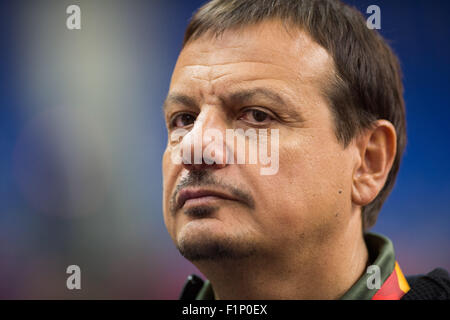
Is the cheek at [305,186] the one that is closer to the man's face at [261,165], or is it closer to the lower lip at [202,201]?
the man's face at [261,165]

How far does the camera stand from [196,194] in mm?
1718

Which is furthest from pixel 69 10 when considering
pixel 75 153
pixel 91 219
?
pixel 91 219

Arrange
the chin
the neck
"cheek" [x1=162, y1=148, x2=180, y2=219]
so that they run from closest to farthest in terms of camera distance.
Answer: the chin → the neck → "cheek" [x1=162, y1=148, x2=180, y2=219]

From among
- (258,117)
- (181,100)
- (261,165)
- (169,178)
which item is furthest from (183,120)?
(261,165)

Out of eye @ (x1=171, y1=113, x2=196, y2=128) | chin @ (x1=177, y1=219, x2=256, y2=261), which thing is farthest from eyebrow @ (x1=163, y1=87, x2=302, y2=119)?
chin @ (x1=177, y1=219, x2=256, y2=261)

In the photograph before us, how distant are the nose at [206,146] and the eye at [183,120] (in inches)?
8.1

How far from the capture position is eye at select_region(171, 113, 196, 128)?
200cm

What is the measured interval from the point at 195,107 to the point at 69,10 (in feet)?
7.04

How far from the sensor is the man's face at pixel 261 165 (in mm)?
1673

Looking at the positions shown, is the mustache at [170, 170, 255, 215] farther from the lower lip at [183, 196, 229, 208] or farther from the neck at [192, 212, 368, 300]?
the neck at [192, 212, 368, 300]

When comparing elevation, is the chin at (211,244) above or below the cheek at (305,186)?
below

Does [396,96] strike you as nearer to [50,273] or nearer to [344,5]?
[344,5]

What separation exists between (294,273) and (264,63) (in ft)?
2.68

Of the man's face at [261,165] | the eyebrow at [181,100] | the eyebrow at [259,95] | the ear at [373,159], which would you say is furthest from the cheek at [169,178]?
the ear at [373,159]
